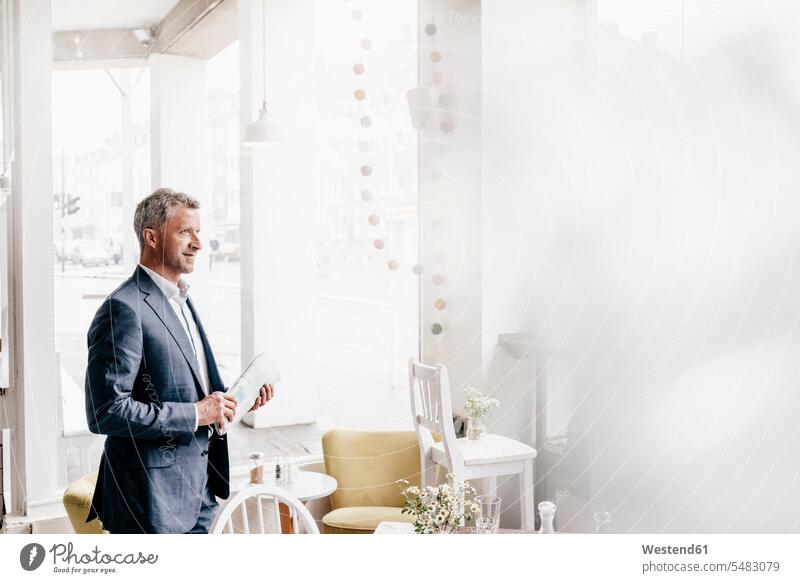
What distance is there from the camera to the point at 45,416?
1812 mm

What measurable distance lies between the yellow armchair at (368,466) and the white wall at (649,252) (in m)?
0.29

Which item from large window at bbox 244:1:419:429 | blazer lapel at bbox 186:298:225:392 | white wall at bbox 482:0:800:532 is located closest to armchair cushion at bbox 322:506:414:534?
large window at bbox 244:1:419:429

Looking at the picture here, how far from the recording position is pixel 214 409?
1.25 meters

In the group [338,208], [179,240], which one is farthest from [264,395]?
[338,208]

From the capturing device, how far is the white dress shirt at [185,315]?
1.27 metres

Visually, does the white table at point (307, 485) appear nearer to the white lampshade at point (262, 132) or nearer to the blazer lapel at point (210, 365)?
the blazer lapel at point (210, 365)

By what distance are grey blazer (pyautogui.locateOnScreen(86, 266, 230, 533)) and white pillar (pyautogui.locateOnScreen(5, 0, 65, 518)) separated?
1.94ft

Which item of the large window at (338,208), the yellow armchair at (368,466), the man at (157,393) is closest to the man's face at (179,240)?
the man at (157,393)

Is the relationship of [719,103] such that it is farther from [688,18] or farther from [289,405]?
[289,405]

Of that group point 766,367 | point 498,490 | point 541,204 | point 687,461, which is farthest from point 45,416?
point 766,367

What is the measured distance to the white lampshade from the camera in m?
1.83

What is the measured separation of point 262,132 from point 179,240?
64 centimetres
